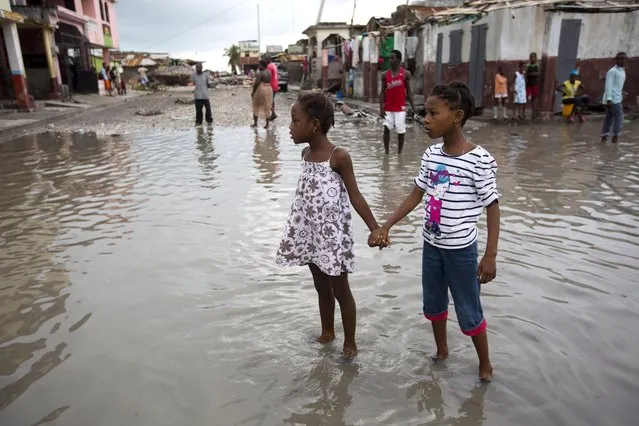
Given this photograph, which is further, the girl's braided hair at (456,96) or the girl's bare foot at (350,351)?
the girl's bare foot at (350,351)

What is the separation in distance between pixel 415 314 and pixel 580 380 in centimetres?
111

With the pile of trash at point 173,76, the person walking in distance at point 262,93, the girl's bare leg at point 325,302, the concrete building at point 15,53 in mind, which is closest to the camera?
the girl's bare leg at point 325,302

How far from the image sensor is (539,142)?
1080 centimetres

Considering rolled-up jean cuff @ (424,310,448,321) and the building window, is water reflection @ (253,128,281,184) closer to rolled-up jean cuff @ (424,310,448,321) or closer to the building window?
rolled-up jean cuff @ (424,310,448,321)

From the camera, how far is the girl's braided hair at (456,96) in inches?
98.9

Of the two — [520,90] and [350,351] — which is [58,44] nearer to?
[520,90]

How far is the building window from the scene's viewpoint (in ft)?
57.6

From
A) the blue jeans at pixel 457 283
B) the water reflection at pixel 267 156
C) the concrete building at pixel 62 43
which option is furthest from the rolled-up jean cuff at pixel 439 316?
the concrete building at pixel 62 43

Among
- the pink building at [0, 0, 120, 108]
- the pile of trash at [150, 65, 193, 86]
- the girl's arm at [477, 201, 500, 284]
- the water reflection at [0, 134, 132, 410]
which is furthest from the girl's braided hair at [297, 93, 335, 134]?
the pile of trash at [150, 65, 193, 86]

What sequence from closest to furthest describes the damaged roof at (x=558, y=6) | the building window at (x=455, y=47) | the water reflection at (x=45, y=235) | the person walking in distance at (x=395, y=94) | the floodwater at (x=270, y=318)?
1. the floodwater at (x=270, y=318)
2. the water reflection at (x=45, y=235)
3. the person walking in distance at (x=395, y=94)
4. the damaged roof at (x=558, y=6)
5. the building window at (x=455, y=47)

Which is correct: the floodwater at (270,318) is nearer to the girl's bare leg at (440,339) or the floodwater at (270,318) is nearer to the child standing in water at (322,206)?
the girl's bare leg at (440,339)

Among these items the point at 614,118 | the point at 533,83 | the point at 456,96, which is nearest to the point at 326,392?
the point at 456,96

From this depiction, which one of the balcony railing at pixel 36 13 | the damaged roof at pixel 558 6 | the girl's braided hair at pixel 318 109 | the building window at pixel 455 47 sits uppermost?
the balcony railing at pixel 36 13

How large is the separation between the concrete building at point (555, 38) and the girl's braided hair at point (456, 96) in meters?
13.9
